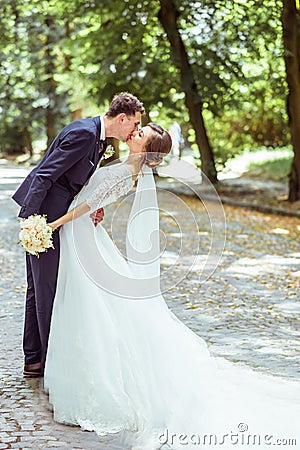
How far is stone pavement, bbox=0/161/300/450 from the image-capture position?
17.7 ft

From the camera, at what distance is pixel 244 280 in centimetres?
1086

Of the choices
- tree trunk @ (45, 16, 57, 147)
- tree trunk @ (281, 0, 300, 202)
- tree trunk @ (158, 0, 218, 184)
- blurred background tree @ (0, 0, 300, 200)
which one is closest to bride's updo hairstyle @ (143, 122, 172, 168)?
tree trunk @ (281, 0, 300, 202)

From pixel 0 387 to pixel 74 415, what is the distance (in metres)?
0.99

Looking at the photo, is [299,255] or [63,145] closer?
[63,145]

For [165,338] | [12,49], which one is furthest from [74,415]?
→ [12,49]

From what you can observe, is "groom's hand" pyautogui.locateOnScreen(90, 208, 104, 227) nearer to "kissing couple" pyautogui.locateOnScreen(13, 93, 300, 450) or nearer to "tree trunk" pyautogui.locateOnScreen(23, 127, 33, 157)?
"kissing couple" pyautogui.locateOnScreen(13, 93, 300, 450)

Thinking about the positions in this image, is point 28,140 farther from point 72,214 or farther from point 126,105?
point 126,105

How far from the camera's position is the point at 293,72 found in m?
18.7

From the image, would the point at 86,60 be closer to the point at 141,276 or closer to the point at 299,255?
the point at 299,255

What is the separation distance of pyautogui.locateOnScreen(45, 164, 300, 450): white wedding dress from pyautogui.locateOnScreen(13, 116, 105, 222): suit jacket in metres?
0.12

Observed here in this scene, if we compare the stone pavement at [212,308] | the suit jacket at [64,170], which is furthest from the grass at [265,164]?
the suit jacket at [64,170]

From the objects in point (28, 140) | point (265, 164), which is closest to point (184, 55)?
point (265, 164)

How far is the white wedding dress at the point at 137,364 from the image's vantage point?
497cm

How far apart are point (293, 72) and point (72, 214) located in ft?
44.7
